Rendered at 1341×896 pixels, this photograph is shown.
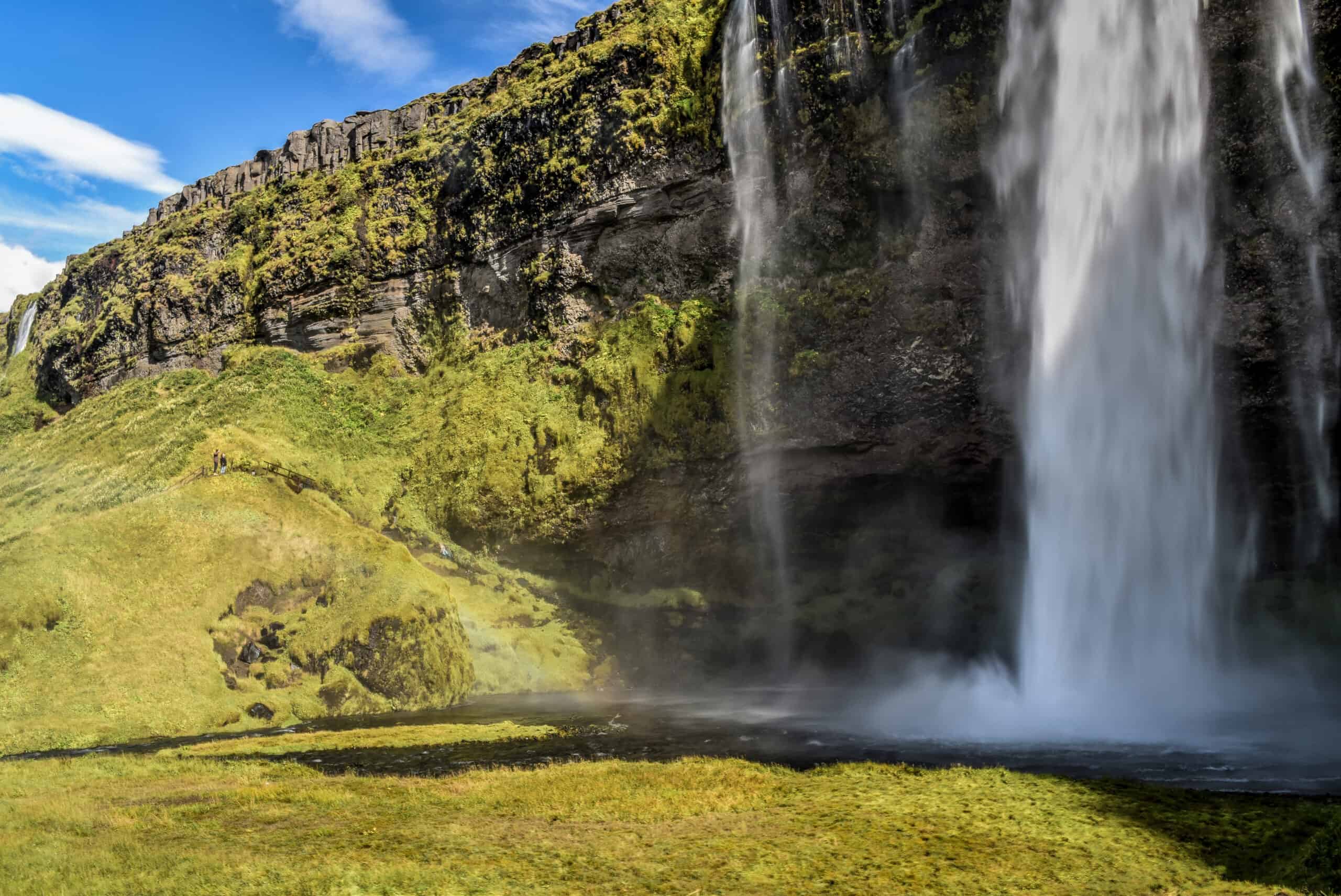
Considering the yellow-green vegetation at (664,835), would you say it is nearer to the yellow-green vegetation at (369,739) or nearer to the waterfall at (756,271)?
the yellow-green vegetation at (369,739)

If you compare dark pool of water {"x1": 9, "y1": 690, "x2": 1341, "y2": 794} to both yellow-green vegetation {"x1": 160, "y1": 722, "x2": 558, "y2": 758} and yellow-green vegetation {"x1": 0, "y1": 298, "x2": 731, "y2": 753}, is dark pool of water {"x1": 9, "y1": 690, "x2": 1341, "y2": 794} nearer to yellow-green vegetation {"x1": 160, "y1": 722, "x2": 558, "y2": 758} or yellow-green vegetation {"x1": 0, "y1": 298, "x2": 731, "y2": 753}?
yellow-green vegetation {"x1": 160, "y1": 722, "x2": 558, "y2": 758}

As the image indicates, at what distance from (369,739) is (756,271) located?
28.9 m

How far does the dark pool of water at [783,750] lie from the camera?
21.5 m

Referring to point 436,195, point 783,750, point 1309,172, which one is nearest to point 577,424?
point 436,195

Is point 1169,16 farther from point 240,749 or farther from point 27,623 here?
point 27,623

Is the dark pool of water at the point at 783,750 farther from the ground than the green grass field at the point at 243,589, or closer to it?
closer to it

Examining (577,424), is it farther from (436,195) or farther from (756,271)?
(436,195)

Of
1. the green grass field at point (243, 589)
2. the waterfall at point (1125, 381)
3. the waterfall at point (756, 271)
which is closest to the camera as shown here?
the green grass field at point (243, 589)

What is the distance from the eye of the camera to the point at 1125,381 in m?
35.8

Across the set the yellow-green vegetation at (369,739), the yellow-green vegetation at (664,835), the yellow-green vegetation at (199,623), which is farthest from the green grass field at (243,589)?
the yellow-green vegetation at (664,835)

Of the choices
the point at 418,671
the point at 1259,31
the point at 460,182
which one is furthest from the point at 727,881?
the point at 460,182

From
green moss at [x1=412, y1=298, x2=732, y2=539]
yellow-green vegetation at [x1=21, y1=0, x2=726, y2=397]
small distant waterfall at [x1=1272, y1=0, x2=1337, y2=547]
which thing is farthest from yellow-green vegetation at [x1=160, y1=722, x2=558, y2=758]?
yellow-green vegetation at [x1=21, y1=0, x2=726, y2=397]

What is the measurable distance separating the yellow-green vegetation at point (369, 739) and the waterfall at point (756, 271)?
663 inches

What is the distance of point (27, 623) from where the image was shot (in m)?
33.2
